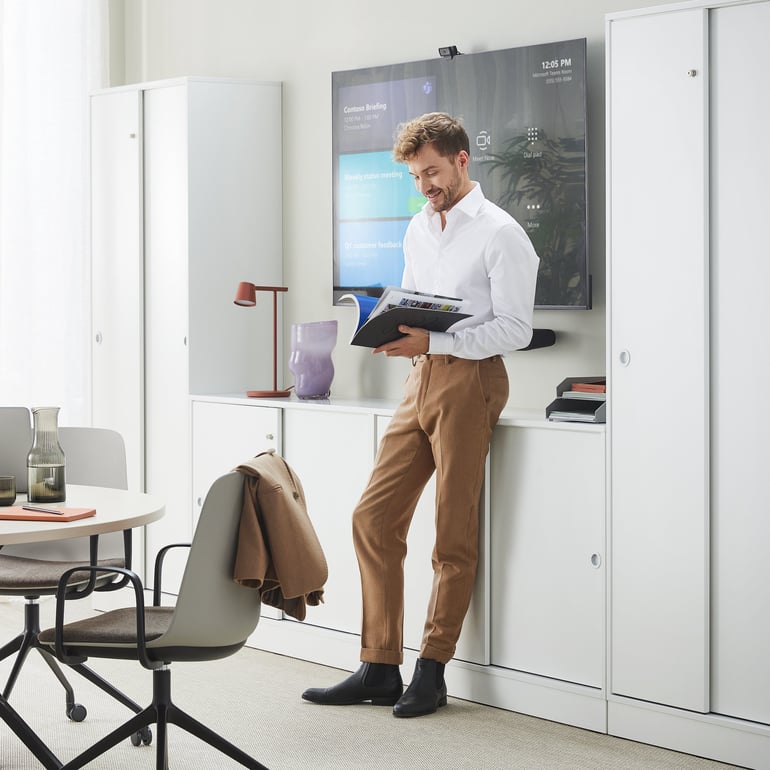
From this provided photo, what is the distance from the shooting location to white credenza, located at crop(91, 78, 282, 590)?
4254mm

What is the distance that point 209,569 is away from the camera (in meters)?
2.46

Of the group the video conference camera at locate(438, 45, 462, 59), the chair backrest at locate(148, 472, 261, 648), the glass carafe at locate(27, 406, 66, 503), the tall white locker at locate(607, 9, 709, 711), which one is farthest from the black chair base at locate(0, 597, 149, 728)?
the video conference camera at locate(438, 45, 462, 59)

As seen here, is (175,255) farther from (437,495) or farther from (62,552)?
(437,495)

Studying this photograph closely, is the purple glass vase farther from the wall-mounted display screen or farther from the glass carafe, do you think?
the glass carafe

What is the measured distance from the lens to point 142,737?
309 cm

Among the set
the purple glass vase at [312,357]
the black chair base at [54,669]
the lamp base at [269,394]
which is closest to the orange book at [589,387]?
the purple glass vase at [312,357]

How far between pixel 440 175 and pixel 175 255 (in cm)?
134

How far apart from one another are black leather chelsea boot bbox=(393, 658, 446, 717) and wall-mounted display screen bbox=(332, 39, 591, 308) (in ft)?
4.02

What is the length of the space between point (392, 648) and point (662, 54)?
1909 millimetres

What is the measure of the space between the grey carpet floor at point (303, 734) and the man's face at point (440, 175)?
1.57 meters

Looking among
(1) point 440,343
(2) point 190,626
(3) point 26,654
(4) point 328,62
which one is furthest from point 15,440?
(4) point 328,62

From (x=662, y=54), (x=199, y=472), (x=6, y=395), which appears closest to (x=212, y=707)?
(x=199, y=472)

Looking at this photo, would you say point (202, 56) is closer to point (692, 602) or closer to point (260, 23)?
point (260, 23)

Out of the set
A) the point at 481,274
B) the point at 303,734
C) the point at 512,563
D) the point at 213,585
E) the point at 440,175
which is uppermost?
the point at 440,175
